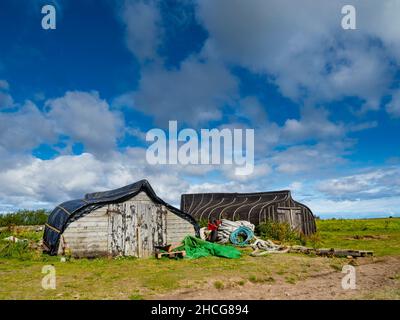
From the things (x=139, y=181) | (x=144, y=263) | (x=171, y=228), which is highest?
(x=139, y=181)

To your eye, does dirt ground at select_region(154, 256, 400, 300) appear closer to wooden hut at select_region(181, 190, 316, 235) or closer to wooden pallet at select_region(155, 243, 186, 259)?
wooden pallet at select_region(155, 243, 186, 259)

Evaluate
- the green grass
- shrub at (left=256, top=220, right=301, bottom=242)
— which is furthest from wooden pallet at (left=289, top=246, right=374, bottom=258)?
shrub at (left=256, top=220, right=301, bottom=242)

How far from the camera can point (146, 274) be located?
13375 millimetres

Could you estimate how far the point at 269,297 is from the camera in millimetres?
10297

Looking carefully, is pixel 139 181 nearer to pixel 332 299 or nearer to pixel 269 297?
pixel 269 297

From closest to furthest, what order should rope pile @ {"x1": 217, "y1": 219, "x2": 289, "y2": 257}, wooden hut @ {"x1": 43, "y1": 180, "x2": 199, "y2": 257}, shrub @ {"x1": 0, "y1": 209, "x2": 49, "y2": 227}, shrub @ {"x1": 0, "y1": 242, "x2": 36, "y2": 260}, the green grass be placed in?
1. shrub @ {"x1": 0, "y1": 242, "x2": 36, "y2": 260}
2. wooden hut @ {"x1": 43, "y1": 180, "x2": 199, "y2": 257}
3. rope pile @ {"x1": 217, "y1": 219, "x2": 289, "y2": 257}
4. the green grass
5. shrub @ {"x1": 0, "y1": 209, "x2": 49, "y2": 227}

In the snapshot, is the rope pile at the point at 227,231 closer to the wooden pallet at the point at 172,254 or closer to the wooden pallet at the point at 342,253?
the wooden pallet at the point at 342,253

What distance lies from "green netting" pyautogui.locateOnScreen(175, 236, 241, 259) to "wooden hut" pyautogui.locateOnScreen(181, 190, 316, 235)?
9.37 metres

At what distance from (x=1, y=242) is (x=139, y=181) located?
1129 cm

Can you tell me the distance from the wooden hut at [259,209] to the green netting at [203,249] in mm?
9366

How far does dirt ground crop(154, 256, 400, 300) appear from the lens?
406 inches

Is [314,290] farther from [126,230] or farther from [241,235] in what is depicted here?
[241,235]

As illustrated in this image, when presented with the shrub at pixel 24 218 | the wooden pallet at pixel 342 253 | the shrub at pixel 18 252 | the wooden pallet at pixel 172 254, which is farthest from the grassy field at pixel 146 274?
the shrub at pixel 24 218
